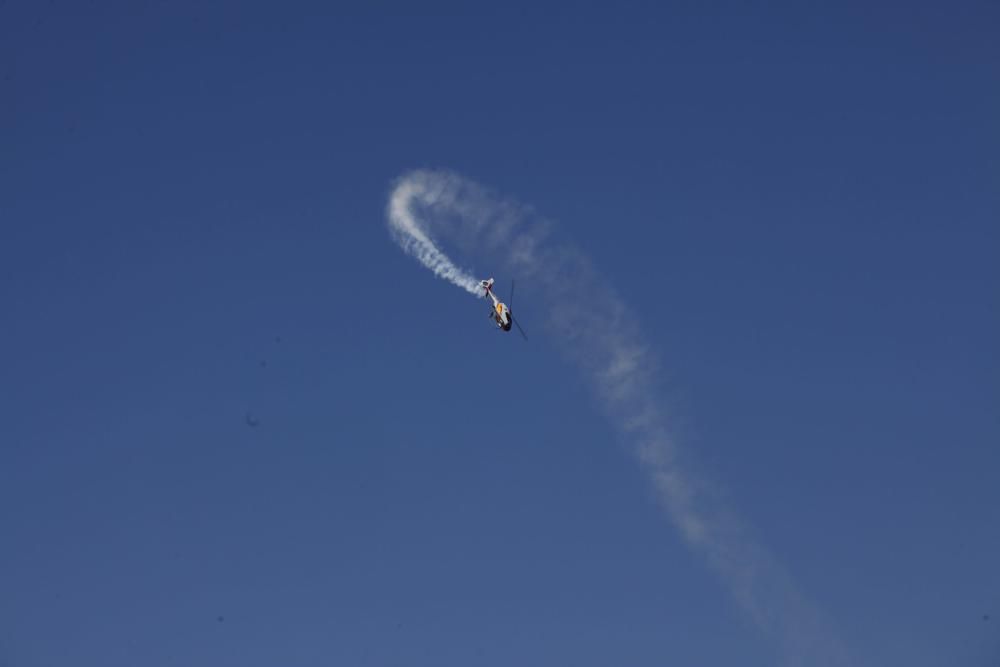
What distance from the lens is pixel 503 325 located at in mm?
135000
